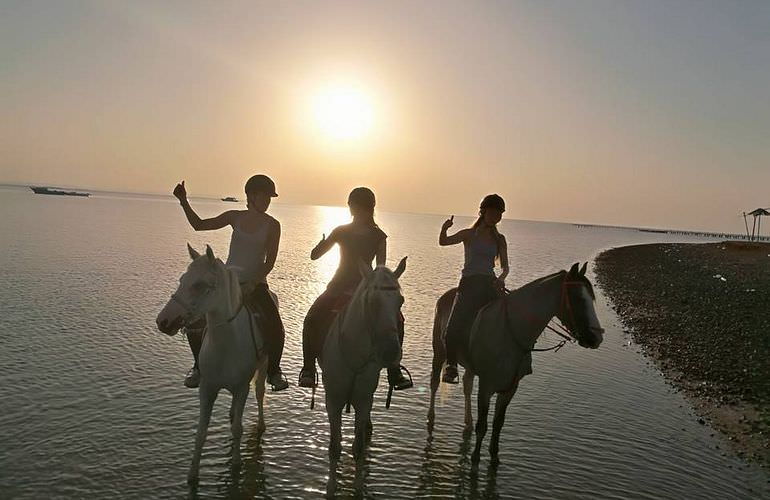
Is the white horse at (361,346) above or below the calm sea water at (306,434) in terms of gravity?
above

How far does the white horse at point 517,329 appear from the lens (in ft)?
21.3

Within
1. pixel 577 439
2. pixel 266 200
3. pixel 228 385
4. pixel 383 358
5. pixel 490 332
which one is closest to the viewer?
pixel 383 358

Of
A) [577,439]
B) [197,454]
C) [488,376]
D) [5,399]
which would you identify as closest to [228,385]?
[197,454]

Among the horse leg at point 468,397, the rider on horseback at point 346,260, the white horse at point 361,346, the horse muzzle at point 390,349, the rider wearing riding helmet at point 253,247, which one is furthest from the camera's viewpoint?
the horse leg at point 468,397

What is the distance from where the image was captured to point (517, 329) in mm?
7023

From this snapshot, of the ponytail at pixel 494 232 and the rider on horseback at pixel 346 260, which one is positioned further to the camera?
the ponytail at pixel 494 232

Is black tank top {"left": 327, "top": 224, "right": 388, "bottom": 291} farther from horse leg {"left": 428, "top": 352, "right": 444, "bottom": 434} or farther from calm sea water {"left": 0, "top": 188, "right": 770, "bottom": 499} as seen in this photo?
horse leg {"left": 428, "top": 352, "right": 444, "bottom": 434}

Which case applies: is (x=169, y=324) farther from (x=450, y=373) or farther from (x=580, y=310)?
(x=580, y=310)

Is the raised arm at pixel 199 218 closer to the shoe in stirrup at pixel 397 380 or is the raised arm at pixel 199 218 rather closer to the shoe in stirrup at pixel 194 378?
the shoe in stirrup at pixel 194 378

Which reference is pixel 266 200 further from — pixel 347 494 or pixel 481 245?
pixel 347 494

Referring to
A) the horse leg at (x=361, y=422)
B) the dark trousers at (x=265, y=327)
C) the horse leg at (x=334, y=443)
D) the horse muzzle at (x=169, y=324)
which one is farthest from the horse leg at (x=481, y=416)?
the horse muzzle at (x=169, y=324)

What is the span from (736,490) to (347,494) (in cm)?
560

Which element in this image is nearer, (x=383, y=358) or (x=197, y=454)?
(x=383, y=358)

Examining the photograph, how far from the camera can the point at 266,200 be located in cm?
680
